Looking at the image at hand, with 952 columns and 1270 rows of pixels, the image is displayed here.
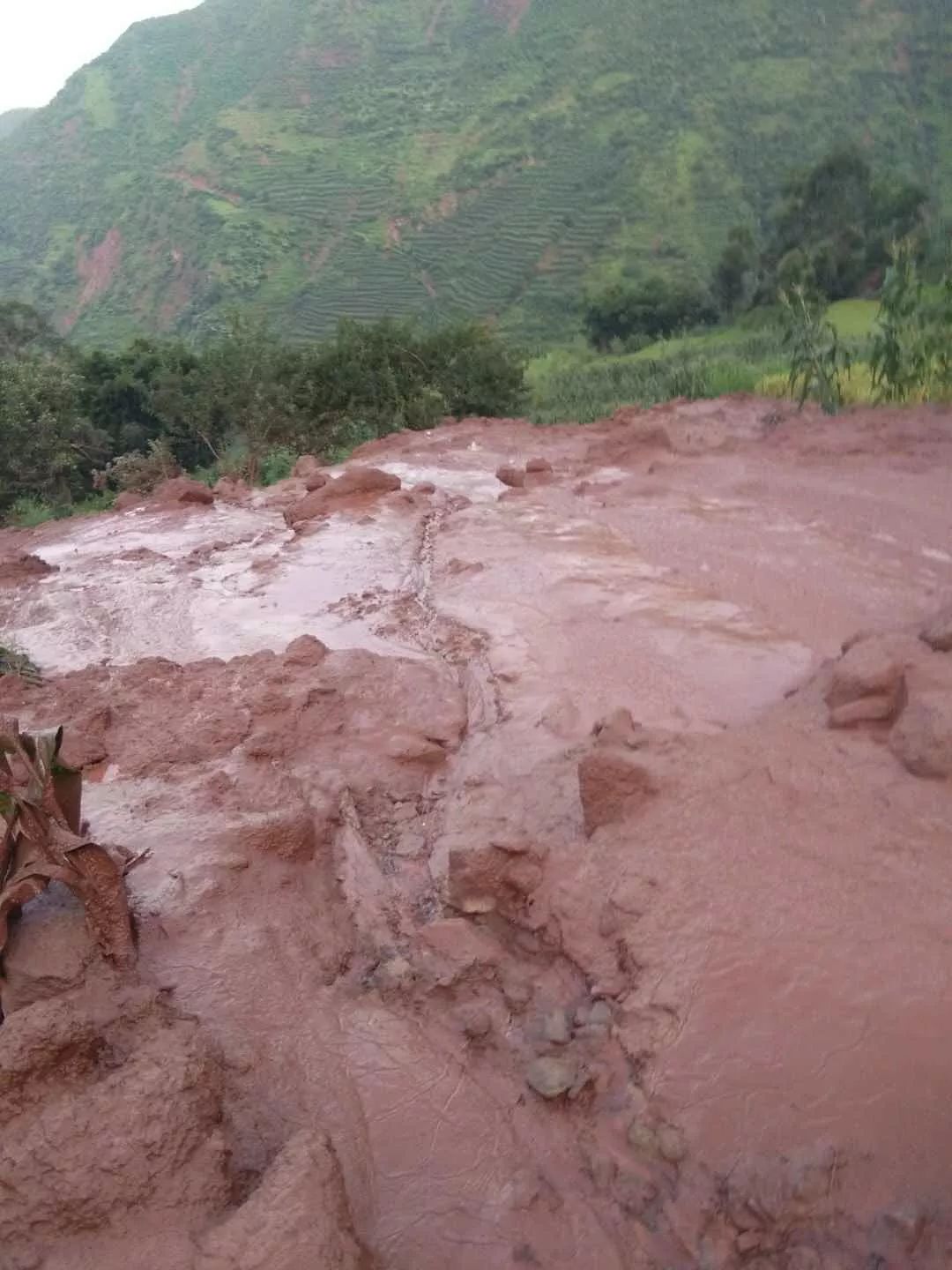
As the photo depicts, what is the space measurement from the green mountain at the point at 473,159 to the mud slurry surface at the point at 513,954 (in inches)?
1267

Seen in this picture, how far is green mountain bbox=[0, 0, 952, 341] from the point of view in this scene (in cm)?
3747

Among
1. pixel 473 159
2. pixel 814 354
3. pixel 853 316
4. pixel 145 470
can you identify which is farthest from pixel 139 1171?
pixel 473 159

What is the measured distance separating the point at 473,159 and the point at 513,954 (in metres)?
47.3

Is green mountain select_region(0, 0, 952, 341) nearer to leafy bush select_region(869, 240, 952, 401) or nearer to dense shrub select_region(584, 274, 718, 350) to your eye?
dense shrub select_region(584, 274, 718, 350)

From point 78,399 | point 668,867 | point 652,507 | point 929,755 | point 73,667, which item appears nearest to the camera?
point 668,867

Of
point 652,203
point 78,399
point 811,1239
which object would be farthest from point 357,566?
point 652,203

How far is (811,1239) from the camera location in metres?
1.70

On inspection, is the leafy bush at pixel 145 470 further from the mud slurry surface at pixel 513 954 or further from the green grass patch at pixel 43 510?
the mud slurry surface at pixel 513 954

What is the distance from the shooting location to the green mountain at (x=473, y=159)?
3747 cm

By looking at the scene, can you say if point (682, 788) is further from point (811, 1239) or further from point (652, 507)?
point (652, 507)

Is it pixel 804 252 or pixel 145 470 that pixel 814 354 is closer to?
pixel 145 470

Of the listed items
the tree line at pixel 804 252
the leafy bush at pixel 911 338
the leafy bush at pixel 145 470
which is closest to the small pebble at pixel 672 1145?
the leafy bush at pixel 911 338

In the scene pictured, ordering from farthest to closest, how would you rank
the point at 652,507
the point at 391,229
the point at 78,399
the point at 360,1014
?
the point at 391,229 → the point at 78,399 → the point at 652,507 → the point at 360,1014

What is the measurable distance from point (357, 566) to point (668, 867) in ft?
14.4
